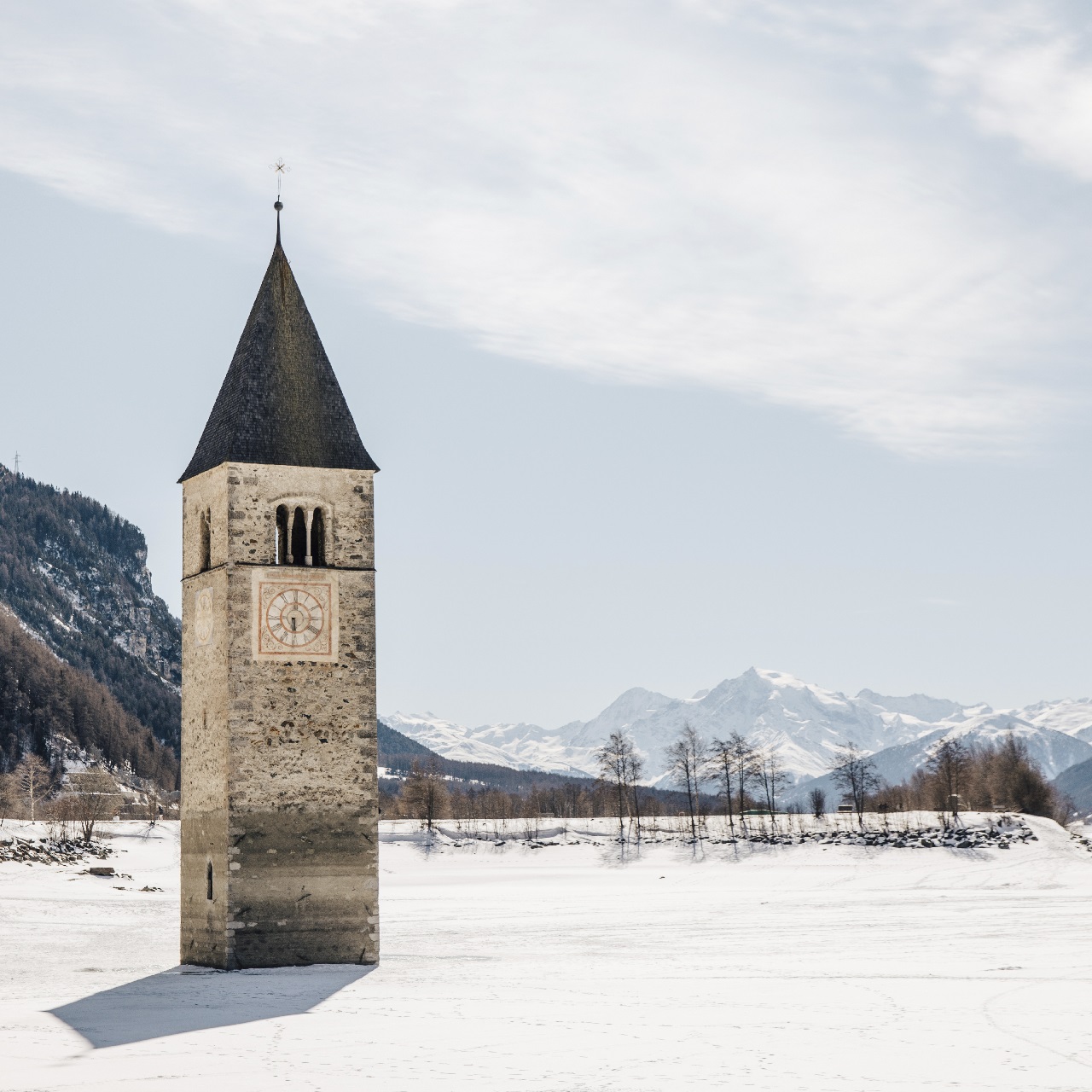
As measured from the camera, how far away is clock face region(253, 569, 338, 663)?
122ft

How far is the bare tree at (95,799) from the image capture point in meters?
111

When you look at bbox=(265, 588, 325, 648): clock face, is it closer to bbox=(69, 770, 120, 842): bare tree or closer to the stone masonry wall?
the stone masonry wall

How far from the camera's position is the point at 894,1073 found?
69.2ft

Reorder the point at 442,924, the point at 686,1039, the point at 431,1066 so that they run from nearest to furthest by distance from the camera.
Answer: the point at 431,1066 < the point at 686,1039 < the point at 442,924

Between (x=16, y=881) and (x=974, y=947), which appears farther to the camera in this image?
(x=16, y=881)

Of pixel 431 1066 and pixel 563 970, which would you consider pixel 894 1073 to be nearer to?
pixel 431 1066

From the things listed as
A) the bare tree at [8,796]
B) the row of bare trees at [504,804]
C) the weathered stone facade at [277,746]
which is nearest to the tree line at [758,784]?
the row of bare trees at [504,804]

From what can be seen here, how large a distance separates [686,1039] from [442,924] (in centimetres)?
2610

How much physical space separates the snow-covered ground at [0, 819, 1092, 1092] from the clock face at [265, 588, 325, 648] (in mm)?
7411

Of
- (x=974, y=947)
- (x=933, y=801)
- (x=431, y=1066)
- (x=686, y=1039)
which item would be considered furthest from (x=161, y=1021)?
(x=933, y=801)

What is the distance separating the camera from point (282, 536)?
1511 inches

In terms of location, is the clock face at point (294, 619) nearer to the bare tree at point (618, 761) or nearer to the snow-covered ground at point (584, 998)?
the snow-covered ground at point (584, 998)

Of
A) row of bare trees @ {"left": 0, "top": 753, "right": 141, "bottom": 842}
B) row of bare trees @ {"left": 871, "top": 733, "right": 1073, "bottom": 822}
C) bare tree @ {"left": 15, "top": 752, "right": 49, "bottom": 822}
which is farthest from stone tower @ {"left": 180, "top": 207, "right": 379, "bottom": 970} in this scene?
bare tree @ {"left": 15, "top": 752, "right": 49, "bottom": 822}

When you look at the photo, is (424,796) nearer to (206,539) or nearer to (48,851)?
(48,851)
